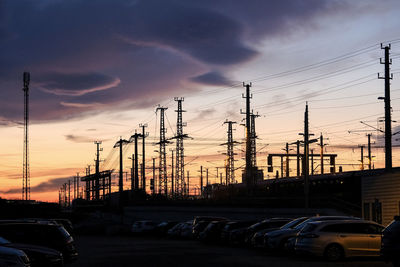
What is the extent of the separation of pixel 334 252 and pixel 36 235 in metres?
10.4

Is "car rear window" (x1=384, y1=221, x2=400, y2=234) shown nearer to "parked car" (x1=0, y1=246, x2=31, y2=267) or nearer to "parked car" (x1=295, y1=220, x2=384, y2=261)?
"parked car" (x1=295, y1=220, x2=384, y2=261)

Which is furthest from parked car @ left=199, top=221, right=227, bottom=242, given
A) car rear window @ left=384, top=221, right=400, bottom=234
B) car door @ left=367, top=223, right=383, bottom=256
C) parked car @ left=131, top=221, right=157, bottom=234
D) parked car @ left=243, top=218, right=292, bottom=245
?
car rear window @ left=384, top=221, right=400, bottom=234

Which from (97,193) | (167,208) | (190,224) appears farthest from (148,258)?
(97,193)

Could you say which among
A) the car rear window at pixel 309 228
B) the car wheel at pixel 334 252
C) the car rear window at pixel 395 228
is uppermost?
the car rear window at pixel 395 228

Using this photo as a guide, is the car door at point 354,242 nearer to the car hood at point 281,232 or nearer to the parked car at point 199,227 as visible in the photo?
the car hood at point 281,232

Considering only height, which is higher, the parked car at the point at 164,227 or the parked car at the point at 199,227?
the parked car at the point at 199,227

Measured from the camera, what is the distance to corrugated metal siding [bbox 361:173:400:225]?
1545 inches

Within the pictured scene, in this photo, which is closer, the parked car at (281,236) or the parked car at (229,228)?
the parked car at (281,236)

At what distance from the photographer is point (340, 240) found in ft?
76.2

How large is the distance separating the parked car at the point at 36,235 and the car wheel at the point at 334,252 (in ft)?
29.8

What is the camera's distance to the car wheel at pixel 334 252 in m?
23.1

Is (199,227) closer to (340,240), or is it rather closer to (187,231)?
(187,231)

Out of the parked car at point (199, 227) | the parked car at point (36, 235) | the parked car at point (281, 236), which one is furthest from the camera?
the parked car at point (199, 227)

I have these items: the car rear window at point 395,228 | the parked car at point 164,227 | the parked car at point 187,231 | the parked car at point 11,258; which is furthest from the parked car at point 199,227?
the parked car at point 11,258
